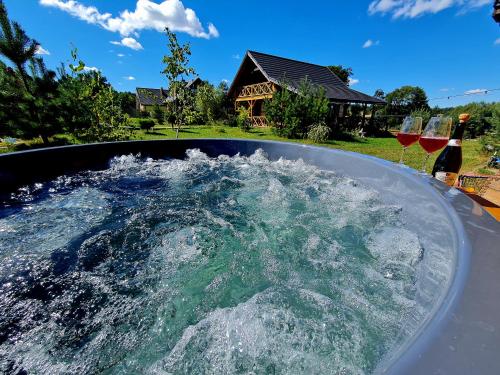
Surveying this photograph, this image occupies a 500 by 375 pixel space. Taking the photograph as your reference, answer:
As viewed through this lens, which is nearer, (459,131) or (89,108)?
(459,131)

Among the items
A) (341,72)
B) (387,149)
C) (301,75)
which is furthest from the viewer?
(341,72)

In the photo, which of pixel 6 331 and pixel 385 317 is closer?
pixel 385 317

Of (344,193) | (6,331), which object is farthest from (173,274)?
(344,193)

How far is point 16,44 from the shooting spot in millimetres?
5617

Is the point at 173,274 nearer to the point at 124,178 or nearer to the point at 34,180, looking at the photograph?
the point at 124,178

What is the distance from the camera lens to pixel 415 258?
1.50m

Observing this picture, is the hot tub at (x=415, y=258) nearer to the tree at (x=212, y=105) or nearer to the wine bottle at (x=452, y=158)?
the wine bottle at (x=452, y=158)

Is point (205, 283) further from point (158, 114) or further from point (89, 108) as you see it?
point (158, 114)

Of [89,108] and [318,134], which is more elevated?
[89,108]

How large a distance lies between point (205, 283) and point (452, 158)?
1.78 meters

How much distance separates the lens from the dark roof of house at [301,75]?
49.2 ft

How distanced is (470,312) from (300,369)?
660 mm

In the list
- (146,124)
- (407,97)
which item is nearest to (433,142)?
(146,124)

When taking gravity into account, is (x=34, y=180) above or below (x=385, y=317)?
below
